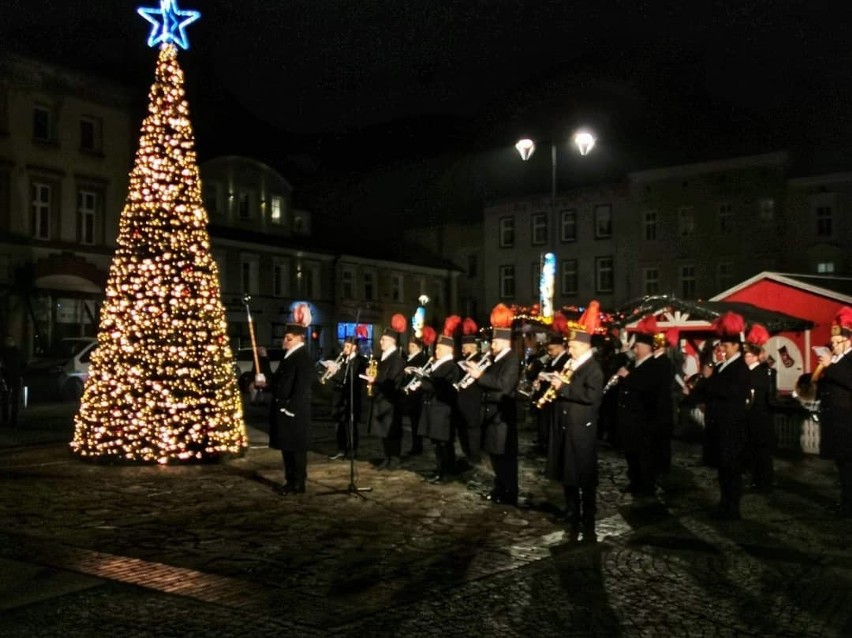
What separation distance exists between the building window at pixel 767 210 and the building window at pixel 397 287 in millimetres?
18704

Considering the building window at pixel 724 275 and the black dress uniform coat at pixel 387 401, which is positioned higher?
the building window at pixel 724 275

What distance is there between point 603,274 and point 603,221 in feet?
9.12

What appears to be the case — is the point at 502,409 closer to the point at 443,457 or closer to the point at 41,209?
the point at 443,457

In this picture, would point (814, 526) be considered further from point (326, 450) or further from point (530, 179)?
point (530, 179)

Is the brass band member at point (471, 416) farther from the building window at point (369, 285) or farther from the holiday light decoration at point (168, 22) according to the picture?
the building window at point (369, 285)

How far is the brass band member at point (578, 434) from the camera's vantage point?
8758 mm

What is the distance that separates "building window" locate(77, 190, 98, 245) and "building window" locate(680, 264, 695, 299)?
27200 millimetres

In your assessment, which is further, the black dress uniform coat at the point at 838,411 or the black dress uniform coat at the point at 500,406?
the black dress uniform coat at the point at 500,406

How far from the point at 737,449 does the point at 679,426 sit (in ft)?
Answer: 26.4

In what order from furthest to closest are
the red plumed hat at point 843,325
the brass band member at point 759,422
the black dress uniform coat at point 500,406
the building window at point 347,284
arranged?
the building window at point 347,284, the brass band member at point 759,422, the black dress uniform coat at point 500,406, the red plumed hat at point 843,325

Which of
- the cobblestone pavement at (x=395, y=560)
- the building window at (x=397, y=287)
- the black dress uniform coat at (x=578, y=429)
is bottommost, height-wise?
the cobblestone pavement at (x=395, y=560)

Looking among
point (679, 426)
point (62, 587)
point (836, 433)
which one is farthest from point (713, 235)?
point (62, 587)

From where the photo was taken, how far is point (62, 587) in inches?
261

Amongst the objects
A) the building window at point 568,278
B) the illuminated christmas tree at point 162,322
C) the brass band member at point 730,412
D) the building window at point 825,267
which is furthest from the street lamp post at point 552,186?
the building window at point 568,278
